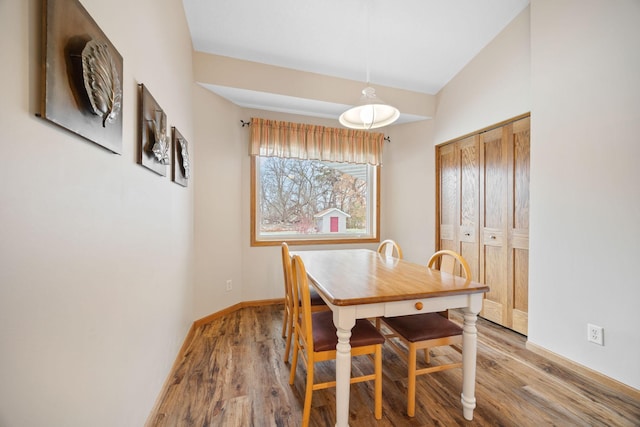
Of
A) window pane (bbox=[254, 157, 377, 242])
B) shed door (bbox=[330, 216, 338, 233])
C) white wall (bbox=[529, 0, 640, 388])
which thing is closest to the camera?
white wall (bbox=[529, 0, 640, 388])

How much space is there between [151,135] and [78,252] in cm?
80

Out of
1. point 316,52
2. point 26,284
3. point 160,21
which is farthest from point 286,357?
point 316,52

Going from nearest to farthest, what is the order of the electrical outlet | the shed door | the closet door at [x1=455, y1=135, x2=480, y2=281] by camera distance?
the electrical outlet < the closet door at [x1=455, y1=135, x2=480, y2=281] < the shed door

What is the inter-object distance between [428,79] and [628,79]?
1.82m

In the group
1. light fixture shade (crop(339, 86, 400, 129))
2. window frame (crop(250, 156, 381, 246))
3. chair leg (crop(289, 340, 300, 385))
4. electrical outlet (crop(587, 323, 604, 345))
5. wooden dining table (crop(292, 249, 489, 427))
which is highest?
light fixture shade (crop(339, 86, 400, 129))

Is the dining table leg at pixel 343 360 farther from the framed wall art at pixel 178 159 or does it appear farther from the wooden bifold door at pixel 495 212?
the wooden bifold door at pixel 495 212

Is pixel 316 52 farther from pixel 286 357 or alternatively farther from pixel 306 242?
pixel 286 357

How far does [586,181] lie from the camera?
1.72 meters

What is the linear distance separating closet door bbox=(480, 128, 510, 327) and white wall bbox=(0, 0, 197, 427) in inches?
115

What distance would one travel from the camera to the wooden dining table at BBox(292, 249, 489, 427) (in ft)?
3.88

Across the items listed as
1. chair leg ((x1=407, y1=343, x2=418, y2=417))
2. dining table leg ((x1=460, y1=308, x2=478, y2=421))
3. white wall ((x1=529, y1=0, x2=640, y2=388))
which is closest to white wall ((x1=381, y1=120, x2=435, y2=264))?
white wall ((x1=529, y1=0, x2=640, y2=388))

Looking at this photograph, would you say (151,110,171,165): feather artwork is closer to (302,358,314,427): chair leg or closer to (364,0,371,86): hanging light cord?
(302,358,314,427): chair leg

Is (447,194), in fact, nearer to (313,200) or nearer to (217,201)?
(313,200)

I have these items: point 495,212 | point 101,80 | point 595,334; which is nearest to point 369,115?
point 101,80
